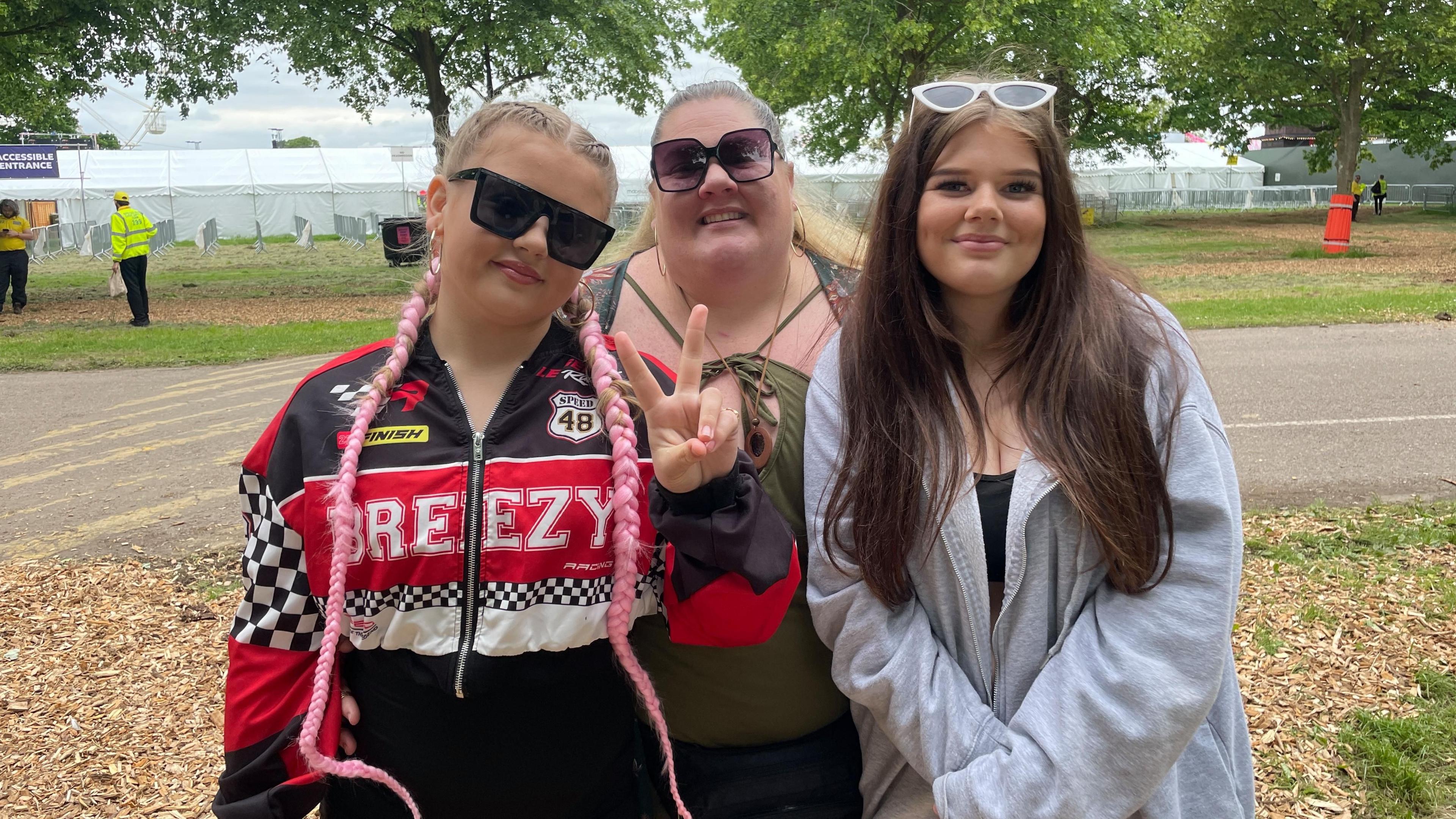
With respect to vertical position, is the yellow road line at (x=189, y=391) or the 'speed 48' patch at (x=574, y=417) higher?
the 'speed 48' patch at (x=574, y=417)

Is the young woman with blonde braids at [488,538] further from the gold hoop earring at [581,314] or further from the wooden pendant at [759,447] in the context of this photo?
the wooden pendant at [759,447]

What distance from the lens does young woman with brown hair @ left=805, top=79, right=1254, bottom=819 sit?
167cm

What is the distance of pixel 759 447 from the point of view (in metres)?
2.07

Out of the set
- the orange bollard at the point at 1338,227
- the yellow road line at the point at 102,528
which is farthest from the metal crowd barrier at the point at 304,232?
the yellow road line at the point at 102,528

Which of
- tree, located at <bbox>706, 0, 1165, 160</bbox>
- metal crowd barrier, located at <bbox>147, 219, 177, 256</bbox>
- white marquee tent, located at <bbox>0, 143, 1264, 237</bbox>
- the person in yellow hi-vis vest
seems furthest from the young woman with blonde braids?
metal crowd barrier, located at <bbox>147, 219, 177, 256</bbox>

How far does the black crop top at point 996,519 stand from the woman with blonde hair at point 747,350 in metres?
0.40

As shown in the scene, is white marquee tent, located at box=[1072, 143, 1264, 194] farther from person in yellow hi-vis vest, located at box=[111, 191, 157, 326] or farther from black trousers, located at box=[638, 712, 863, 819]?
black trousers, located at box=[638, 712, 863, 819]

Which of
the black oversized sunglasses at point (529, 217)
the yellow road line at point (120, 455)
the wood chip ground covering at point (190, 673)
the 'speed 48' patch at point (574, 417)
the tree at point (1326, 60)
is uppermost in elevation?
the tree at point (1326, 60)

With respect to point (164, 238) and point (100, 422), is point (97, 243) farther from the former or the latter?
point (100, 422)

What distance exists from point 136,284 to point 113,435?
802 cm

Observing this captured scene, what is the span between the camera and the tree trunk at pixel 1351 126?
24.7 m

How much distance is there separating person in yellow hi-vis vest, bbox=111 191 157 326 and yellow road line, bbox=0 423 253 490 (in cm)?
788

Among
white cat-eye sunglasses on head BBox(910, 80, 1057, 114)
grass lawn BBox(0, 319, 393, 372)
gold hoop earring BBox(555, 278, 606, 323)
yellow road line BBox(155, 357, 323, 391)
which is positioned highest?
white cat-eye sunglasses on head BBox(910, 80, 1057, 114)

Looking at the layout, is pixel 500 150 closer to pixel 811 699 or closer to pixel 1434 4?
pixel 811 699
